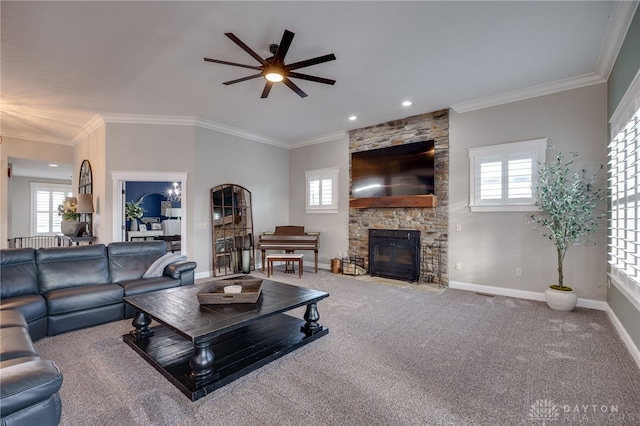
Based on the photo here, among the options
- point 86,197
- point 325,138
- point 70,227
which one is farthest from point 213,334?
point 70,227

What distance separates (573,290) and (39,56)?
7521 millimetres

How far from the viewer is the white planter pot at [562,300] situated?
3.80 meters

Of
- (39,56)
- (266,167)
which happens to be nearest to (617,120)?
(266,167)

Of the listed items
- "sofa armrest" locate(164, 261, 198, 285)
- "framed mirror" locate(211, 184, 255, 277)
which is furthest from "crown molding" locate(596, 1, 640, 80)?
"framed mirror" locate(211, 184, 255, 277)

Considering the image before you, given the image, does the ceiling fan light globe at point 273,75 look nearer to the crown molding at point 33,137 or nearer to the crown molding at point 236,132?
the crown molding at point 236,132

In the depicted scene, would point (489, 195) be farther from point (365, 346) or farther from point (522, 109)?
point (365, 346)

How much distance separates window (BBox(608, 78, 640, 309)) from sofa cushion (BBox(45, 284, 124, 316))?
527cm

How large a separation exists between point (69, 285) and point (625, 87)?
21.5 ft

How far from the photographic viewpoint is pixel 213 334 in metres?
2.12

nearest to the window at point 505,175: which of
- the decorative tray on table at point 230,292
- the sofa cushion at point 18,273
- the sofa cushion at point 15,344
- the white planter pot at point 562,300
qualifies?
the white planter pot at point 562,300

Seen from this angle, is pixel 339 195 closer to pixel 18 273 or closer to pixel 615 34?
pixel 615 34

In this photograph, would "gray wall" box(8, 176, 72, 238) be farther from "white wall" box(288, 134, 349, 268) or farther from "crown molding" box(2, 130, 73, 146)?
"white wall" box(288, 134, 349, 268)

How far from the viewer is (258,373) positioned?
239 cm

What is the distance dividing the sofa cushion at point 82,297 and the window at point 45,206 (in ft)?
31.7
